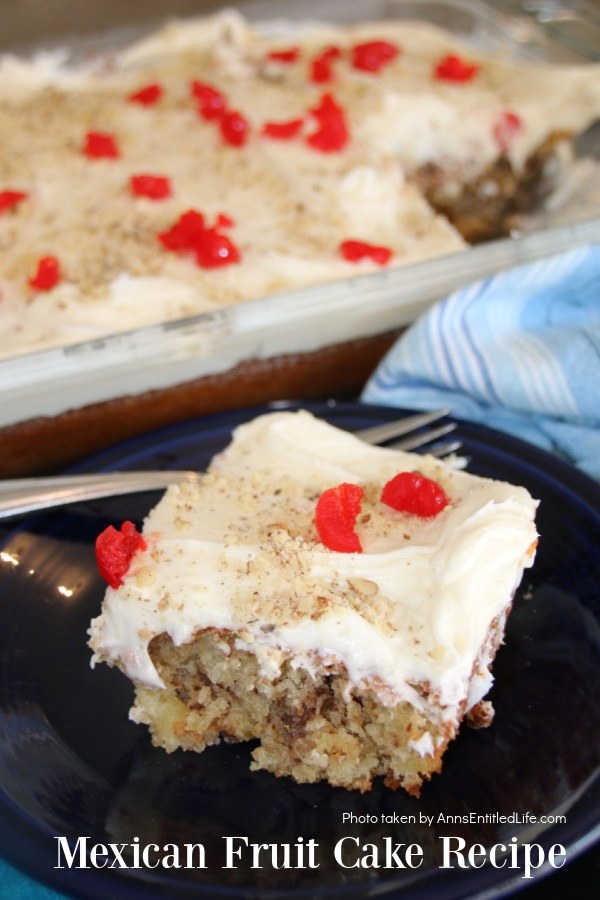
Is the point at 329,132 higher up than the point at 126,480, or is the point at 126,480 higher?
the point at 329,132

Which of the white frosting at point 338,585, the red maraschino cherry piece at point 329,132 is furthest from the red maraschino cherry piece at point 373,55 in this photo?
the white frosting at point 338,585

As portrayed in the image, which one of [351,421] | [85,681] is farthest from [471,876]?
[351,421]

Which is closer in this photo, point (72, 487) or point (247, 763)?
point (247, 763)

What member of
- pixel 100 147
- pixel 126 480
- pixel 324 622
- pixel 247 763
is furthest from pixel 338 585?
pixel 100 147

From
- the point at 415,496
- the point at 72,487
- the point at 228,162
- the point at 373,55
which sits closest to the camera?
the point at 415,496

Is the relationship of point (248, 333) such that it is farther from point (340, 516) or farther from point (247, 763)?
point (247, 763)

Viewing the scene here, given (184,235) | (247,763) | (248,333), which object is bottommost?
(247,763)

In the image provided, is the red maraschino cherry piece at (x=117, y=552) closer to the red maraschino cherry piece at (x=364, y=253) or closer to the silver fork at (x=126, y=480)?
the silver fork at (x=126, y=480)
